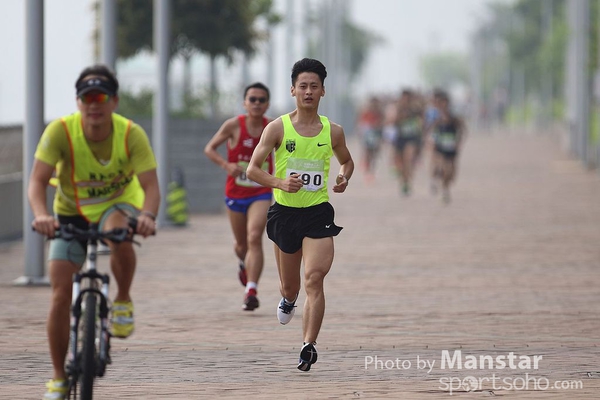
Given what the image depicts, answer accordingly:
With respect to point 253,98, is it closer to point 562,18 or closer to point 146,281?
point 146,281

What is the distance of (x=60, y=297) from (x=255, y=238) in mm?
4780

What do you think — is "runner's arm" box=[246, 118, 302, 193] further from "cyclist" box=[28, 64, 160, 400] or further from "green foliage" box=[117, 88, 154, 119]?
"green foliage" box=[117, 88, 154, 119]

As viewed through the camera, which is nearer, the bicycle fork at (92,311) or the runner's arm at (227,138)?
the bicycle fork at (92,311)

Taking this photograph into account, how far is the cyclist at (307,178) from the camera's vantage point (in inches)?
380

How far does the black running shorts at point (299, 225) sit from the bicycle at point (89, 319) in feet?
6.69

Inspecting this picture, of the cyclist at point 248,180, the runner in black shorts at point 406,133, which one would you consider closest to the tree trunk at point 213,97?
the runner in black shorts at point 406,133

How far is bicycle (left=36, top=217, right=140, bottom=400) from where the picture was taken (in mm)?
7625

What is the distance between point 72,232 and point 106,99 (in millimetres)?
677

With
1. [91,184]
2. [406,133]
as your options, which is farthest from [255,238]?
[406,133]

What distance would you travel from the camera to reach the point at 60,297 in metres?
8.03

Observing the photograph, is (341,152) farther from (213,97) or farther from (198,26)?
(213,97)

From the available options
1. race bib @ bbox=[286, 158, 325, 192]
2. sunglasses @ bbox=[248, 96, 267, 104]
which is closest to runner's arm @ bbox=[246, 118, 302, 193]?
race bib @ bbox=[286, 158, 325, 192]

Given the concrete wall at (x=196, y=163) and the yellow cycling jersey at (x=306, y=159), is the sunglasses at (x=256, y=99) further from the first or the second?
the concrete wall at (x=196, y=163)

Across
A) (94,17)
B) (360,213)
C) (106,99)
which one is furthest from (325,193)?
(94,17)
